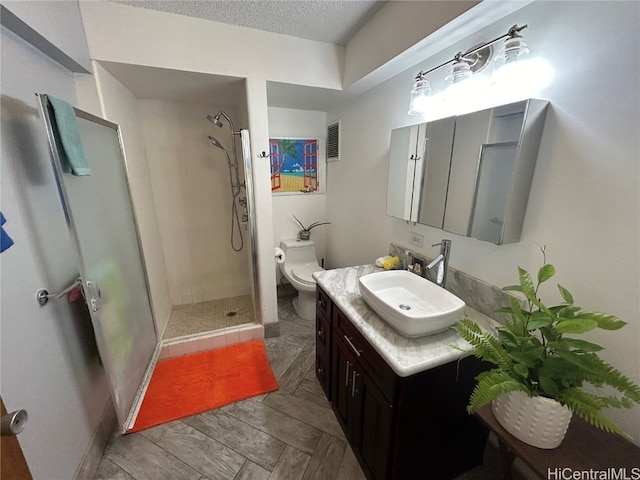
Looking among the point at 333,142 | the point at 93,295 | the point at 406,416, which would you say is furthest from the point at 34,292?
the point at 333,142

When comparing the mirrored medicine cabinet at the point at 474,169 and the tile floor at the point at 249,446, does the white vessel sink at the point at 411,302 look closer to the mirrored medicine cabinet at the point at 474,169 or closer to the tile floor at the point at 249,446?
A: the mirrored medicine cabinet at the point at 474,169

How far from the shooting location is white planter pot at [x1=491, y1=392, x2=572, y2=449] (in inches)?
28.7

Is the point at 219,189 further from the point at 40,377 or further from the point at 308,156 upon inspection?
the point at 40,377

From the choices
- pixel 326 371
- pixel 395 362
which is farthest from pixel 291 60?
pixel 326 371

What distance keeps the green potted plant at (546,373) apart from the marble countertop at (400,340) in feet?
0.62

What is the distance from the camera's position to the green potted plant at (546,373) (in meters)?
0.67

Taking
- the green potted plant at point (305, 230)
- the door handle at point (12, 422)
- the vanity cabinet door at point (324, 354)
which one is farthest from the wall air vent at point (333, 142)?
the door handle at point (12, 422)

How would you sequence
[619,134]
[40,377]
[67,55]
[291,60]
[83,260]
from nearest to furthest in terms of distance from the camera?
[619,134] → [40,377] → [83,260] → [67,55] → [291,60]

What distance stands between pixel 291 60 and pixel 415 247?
156 cm

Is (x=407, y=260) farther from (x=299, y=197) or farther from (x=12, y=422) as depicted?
(x=12, y=422)

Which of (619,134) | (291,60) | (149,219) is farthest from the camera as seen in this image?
(149,219)

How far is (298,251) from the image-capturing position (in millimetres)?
2697

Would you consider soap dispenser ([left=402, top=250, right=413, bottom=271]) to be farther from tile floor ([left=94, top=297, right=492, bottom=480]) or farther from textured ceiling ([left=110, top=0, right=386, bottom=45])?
textured ceiling ([left=110, top=0, right=386, bottom=45])

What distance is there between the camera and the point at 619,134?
2.70 ft
